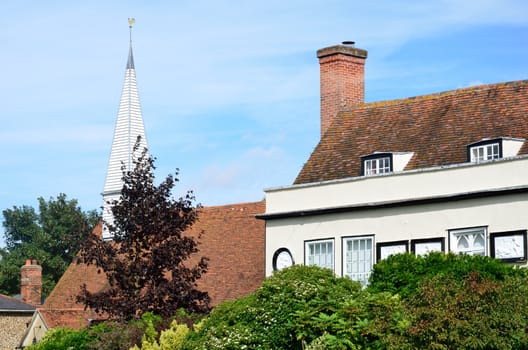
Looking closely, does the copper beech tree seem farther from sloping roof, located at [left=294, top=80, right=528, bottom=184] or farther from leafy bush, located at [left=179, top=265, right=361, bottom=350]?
leafy bush, located at [left=179, top=265, right=361, bottom=350]

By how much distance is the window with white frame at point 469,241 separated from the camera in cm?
2859

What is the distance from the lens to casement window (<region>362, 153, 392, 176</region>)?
3212 cm

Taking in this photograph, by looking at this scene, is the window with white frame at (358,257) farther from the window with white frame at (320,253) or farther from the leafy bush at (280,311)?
the leafy bush at (280,311)

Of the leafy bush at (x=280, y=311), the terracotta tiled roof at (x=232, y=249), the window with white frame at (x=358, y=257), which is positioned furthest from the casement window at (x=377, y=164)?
the leafy bush at (x=280, y=311)

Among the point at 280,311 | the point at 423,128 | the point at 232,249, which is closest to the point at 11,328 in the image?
the point at 232,249

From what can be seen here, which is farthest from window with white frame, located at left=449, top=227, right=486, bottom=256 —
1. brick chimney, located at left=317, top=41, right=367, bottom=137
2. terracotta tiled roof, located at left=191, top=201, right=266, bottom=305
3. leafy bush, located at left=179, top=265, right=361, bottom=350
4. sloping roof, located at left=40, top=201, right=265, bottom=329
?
terracotta tiled roof, located at left=191, top=201, right=266, bottom=305

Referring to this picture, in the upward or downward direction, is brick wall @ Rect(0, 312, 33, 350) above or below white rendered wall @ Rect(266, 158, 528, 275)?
below

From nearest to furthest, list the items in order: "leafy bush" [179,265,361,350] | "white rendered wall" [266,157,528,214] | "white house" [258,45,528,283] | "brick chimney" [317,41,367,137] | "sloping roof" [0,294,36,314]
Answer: "leafy bush" [179,265,361,350] < "white rendered wall" [266,157,528,214] < "white house" [258,45,528,283] < "brick chimney" [317,41,367,137] < "sloping roof" [0,294,36,314]

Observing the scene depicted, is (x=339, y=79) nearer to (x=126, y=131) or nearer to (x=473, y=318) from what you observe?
(x=473, y=318)

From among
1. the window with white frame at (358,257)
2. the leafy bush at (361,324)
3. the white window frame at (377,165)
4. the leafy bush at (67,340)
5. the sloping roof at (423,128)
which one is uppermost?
the sloping roof at (423,128)

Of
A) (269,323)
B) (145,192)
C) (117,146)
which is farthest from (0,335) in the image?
(269,323)

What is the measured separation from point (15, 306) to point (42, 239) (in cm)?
2136

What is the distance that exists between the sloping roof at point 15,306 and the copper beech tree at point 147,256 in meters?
30.6

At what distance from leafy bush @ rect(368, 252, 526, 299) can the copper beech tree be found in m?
8.04
